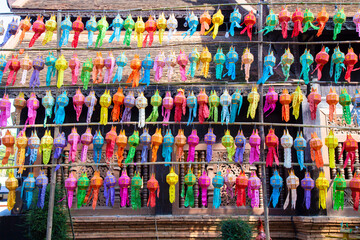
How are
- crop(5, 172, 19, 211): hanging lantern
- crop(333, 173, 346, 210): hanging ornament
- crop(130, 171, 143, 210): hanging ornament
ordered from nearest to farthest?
crop(333, 173, 346, 210): hanging ornament < crop(130, 171, 143, 210): hanging ornament < crop(5, 172, 19, 211): hanging lantern

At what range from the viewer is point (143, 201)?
8.75 m

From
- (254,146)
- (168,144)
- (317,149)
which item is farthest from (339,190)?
(168,144)

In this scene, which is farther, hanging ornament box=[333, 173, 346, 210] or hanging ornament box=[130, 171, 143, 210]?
hanging ornament box=[130, 171, 143, 210]

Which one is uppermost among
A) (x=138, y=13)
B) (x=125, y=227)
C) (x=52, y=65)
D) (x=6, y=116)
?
(x=138, y=13)

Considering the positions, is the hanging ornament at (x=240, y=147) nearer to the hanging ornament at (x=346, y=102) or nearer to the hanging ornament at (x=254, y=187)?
the hanging ornament at (x=254, y=187)

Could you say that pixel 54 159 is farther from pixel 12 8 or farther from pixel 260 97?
pixel 12 8

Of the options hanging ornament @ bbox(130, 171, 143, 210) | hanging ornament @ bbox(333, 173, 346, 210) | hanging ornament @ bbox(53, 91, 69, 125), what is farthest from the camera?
hanging ornament @ bbox(53, 91, 69, 125)

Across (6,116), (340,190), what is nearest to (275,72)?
(340,190)

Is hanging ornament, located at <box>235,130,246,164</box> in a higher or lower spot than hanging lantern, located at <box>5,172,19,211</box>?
higher

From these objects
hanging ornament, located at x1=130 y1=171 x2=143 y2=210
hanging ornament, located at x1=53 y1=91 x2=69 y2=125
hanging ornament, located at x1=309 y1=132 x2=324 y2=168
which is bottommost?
hanging ornament, located at x1=130 y1=171 x2=143 y2=210

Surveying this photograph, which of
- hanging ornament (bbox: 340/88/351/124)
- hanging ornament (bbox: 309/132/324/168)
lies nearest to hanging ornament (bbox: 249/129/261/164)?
hanging ornament (bbox: 309/132/324/168)

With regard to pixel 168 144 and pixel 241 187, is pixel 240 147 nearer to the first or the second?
pixel 241 187

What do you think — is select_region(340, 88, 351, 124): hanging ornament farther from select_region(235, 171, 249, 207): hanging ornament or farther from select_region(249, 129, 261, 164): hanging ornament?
select_region(235, 171, 249, 207): hanging ornament

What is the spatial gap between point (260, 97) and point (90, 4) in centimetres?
684
